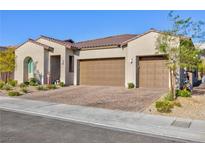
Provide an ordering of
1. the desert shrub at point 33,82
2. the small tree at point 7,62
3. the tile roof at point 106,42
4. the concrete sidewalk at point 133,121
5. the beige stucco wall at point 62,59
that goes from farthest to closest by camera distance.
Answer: the small tree at point 7,62 < the desert shrub at point 33,82 < the beige stucco wall at point 62,59 < the tile roof at point 106,42 < the concrete sidewalk at point 133,121

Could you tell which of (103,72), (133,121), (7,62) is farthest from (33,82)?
(133,121)

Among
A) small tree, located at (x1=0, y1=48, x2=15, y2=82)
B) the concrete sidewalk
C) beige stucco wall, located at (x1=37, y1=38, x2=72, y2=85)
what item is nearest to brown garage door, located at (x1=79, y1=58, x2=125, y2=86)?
beige stucco wall, located at (x1=37, y1=38, x2=72, y2=85)

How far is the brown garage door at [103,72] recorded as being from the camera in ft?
59.6

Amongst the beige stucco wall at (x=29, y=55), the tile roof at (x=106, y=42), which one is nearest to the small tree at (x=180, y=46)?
the tile roof at (x=106, y=42)

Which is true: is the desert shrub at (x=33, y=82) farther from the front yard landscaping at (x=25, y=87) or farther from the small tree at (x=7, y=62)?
the small tree at (x=7, y=62)

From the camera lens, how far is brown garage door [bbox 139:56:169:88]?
15.9 metres

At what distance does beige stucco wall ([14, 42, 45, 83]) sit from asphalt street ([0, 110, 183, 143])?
13939 millimetres

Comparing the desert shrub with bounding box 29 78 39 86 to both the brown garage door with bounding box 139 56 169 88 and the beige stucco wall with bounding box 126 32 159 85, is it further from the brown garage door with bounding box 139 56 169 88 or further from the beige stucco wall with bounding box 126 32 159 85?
the brown garage door with bounding box 139 56 169 88

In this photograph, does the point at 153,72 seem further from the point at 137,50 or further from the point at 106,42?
the point at 106,42

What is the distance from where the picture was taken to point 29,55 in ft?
71.6

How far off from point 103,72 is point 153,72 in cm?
481

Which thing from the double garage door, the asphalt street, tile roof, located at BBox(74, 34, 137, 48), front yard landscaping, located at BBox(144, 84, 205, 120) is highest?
tile roof, located at BBox(74, 34, 137, 48)
